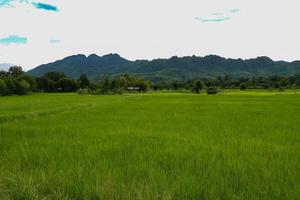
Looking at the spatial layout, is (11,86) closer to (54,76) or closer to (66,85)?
(66,85)

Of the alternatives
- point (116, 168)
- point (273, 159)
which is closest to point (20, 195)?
point (116, 168)

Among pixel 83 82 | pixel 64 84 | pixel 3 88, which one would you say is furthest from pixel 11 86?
pixel 83 82

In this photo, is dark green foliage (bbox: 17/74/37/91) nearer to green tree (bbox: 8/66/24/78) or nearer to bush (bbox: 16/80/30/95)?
bush (bbox: 16/80/30/95)

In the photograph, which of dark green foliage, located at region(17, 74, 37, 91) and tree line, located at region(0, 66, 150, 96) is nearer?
dark green foliage, located at region(17, 74, 37, 91)

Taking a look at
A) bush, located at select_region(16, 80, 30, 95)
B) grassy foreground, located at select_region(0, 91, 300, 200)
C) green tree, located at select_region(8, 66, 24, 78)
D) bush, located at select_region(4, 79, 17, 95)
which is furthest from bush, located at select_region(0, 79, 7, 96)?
grassy foreground, located at select_region(0, 91, 300, 200)

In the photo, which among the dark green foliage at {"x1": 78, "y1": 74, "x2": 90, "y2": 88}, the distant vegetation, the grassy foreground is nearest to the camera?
the grassy foreground

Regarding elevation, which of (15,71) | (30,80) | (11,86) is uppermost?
(15,71)

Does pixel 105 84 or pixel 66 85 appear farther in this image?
pixel 105 84

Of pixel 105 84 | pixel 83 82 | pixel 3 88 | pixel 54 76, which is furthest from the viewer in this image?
pixel 83 82

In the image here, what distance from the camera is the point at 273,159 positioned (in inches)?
220

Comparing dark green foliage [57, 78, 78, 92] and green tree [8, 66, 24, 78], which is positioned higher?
green tree [8, 66, 24, 78]

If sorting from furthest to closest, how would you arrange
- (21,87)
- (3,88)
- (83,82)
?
(83,82), (21,87), (3,88)

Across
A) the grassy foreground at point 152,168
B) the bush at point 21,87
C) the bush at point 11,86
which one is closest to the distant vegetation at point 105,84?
the bush at point 21,87

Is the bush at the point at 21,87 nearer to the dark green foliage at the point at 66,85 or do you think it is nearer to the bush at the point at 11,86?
the bush at the point at 11,86
